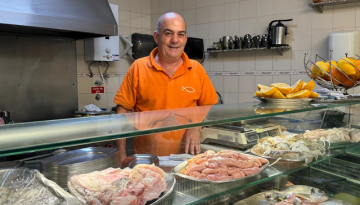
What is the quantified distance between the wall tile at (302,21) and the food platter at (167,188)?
142 inches

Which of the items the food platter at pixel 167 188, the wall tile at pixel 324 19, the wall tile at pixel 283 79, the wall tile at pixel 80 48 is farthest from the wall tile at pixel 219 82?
the food platter at pixel 167 188

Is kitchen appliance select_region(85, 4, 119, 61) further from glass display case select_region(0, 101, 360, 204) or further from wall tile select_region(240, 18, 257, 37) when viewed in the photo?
glass display case select_region(0, 101, 360, 204)

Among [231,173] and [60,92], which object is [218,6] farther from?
[231,173]

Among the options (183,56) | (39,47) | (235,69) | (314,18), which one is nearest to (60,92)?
(39,47)

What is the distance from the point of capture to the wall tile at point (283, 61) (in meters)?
4.26

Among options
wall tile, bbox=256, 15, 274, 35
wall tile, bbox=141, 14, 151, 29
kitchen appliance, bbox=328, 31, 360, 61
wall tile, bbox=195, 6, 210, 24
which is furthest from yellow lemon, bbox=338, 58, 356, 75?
wall tile, bbox=141, 14, 151, 29

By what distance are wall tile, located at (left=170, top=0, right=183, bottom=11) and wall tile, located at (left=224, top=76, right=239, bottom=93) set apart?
5.29 feet

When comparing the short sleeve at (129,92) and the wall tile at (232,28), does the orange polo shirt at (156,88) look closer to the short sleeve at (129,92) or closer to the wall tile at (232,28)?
the short sleeve at (129,92)

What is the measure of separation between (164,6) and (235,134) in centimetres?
462

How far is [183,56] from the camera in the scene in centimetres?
270

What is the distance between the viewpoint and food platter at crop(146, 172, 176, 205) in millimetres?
1035

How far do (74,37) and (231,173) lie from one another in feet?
11.0

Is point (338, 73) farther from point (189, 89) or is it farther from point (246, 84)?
point (246, 84)

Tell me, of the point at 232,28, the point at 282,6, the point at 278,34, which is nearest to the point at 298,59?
the point at 278,34
